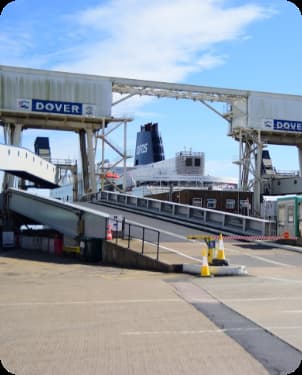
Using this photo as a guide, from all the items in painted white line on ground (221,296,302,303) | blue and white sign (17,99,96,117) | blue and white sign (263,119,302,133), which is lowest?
painted white line on ground (221,296,302,303)

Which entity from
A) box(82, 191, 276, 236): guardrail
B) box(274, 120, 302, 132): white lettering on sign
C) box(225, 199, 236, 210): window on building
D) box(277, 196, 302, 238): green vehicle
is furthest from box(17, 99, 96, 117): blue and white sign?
box(277, 196, 302, 238): green vehicle

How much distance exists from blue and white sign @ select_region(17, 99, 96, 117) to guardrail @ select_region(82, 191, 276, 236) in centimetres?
1585

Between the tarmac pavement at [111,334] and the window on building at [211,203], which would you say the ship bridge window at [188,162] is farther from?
the tarmac pavement at [111,334]

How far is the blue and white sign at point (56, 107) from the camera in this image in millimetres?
53094

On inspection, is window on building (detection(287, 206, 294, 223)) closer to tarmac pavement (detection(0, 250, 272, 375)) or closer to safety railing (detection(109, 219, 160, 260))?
safety railing (detection(109, 219, 160, 260))

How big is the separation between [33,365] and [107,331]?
6.07 ft

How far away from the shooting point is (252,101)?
60625mm

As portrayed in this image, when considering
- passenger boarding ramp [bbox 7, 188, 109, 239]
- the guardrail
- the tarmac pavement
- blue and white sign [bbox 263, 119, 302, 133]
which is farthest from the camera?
blue and white sign [bbox 263, 119, 302, 133]

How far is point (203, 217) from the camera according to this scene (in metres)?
30.5

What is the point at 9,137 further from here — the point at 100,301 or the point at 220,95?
the point at 100,301

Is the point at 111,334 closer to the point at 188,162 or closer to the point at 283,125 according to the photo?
the point at 283,125

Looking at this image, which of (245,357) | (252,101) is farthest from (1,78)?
(245,357)

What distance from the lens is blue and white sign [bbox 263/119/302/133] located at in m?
61.4

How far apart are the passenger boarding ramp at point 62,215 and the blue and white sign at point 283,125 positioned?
118 ft
